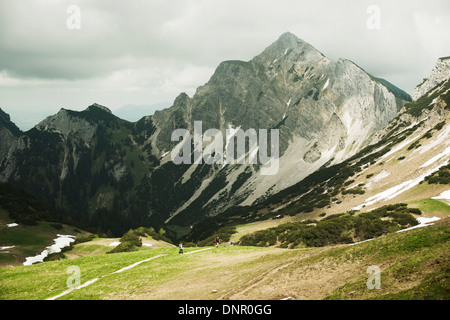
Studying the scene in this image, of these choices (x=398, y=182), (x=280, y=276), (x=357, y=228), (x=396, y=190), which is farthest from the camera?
(x=398, y=182)

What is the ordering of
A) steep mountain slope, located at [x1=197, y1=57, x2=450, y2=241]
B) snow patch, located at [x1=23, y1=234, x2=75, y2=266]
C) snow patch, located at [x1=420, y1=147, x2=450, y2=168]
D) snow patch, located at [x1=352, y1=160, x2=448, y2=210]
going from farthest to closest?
snow patch, located at [x1=420, y1=147, x2=450, y2=168] → snow patch, located at [x1=23, y1=234, x2=75, y2=266] → snow patch, located at [x1=352, y1=160, x2=448, y2=210] → steep mountain slope, located at [x1=197, y1=57, x2=450, y2=241]

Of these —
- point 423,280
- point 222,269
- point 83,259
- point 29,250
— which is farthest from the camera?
point 29,250

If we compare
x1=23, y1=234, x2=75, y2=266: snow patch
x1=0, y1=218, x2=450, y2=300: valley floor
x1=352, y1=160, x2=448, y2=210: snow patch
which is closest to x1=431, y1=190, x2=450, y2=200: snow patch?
x1=352, y1=160, x2=448, y2=210: snow patch

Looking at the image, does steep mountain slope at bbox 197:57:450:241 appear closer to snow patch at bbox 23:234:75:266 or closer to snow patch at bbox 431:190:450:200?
snow patch at bbox 431:190:450:200

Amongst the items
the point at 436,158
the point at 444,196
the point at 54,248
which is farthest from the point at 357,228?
the point at 54,248

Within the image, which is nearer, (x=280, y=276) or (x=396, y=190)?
(x=280, y=276)

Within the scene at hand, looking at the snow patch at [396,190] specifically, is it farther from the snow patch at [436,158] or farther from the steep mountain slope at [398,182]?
the snow patch at [436,158]

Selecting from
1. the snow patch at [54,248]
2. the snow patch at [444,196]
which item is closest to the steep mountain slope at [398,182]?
the snow patch at [444,196]

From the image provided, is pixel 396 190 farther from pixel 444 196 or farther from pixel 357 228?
pixel 357 228

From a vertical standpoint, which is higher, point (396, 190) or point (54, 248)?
point (396, 190)
